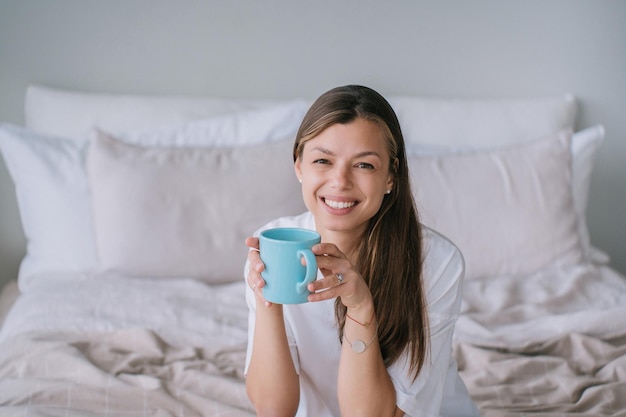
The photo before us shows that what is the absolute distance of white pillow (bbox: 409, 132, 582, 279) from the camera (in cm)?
221

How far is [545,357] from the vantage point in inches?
69.2

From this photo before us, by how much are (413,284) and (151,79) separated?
5.36 ft

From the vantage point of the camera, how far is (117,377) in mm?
1581

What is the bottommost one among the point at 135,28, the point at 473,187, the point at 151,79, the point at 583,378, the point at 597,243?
the point at 597,243

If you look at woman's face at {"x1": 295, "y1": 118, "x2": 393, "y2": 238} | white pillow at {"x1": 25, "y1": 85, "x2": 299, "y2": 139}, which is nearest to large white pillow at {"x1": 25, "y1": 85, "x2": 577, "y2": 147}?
white pillow at {"x1": 25, "y1": 85, "x2": 299, "y2": 139}

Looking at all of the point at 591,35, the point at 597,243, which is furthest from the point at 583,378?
the point at 591,35

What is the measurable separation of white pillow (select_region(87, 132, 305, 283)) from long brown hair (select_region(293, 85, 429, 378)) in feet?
2.87

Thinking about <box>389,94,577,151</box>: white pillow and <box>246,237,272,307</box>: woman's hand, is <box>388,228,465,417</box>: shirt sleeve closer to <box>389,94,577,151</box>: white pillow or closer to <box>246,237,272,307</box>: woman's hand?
<box>246,237,272,307</box>: woman's hand

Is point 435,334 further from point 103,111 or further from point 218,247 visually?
point 103,111

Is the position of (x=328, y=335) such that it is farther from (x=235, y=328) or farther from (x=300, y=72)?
(x=300, y=72)

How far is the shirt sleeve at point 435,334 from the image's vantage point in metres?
1.22

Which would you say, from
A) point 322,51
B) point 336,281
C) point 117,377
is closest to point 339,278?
point 336,281

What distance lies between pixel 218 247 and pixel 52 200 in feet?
1.71

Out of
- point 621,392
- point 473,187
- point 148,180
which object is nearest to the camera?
point 621,392
